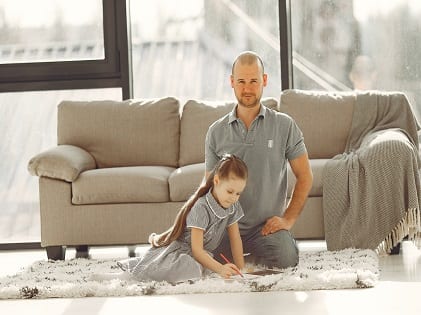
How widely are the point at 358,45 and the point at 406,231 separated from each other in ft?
6.18

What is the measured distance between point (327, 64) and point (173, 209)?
174 centimetres

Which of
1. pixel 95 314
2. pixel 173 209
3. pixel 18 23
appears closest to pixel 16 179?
pixel 18 23

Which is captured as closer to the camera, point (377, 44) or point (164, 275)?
point (164, 275)

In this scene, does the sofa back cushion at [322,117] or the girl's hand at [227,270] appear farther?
the sofa back cushion at [322,117]

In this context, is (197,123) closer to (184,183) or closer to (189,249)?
(184,183)

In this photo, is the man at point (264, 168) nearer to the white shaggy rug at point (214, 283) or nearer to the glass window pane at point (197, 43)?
the white shaggy rug at point (214, 283)

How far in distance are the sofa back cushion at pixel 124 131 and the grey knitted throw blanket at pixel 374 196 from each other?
3.82ft

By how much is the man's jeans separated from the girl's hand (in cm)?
30

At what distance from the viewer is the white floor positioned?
3.29m

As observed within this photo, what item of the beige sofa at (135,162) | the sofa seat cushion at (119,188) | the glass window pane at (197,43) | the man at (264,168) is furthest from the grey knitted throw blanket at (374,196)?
→ the glass window pane at (197,43)

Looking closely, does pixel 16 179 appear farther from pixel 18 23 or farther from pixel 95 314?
pixel 95 314

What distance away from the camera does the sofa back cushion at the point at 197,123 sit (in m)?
5.64

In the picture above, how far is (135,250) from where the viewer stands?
5.62 m

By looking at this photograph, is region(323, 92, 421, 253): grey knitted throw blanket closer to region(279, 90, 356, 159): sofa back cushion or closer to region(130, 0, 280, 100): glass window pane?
region(279, 90, 356, 159): sofa back cushion
